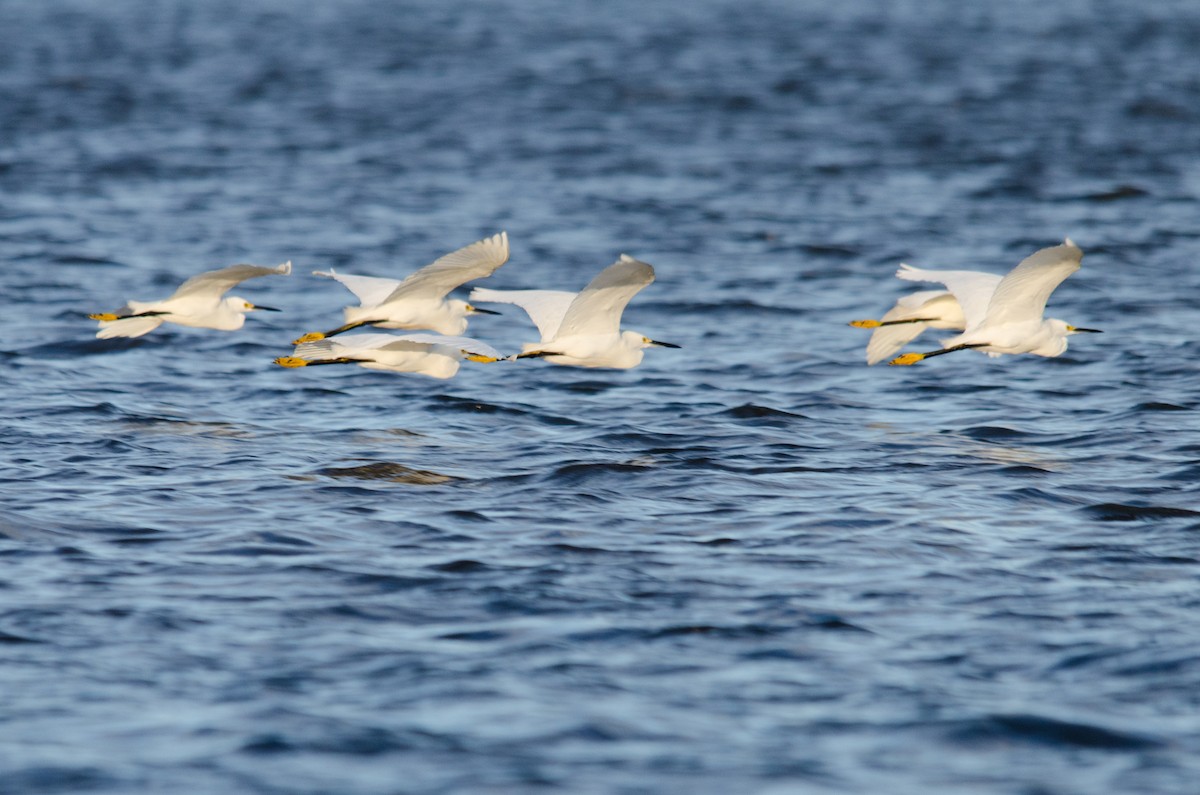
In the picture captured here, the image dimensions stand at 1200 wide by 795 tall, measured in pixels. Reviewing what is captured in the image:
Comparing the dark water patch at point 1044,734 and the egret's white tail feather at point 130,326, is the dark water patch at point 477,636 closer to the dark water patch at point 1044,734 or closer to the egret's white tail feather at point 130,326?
the dark water patch at point 1044,734

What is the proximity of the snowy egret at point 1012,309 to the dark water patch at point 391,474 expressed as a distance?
12.0 ft

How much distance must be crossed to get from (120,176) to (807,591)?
19671 millimetres

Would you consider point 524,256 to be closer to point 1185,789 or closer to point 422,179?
point 422,179

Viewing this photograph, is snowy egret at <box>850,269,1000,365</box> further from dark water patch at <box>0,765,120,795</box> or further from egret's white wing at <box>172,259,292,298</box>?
dark water patch at <box>0,765,120,795</box>

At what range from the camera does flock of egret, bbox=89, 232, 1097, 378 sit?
1193cm

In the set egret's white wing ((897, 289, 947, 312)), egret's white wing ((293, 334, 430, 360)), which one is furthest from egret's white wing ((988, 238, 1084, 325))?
egret's white wing ((293, 334, 430, 360))

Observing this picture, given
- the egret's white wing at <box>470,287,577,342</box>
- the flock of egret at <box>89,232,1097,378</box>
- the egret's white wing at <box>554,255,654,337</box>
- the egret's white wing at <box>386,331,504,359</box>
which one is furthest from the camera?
the egret's white wing at <box>470,287,577,342</box>

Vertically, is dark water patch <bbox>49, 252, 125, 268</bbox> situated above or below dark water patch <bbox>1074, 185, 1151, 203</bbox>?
below

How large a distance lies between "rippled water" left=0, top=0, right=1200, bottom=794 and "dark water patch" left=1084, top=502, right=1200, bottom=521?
4 cm

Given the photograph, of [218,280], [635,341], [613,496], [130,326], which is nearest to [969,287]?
[635,341]

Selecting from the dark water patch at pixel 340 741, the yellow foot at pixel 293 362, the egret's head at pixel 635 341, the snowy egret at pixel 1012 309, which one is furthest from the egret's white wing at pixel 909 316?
the dark water patch at pixel 340 741

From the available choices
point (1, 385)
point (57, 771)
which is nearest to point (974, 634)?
point (57, 771)

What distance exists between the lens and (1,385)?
1452 cm

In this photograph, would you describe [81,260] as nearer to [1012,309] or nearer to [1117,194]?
[1012,309]
